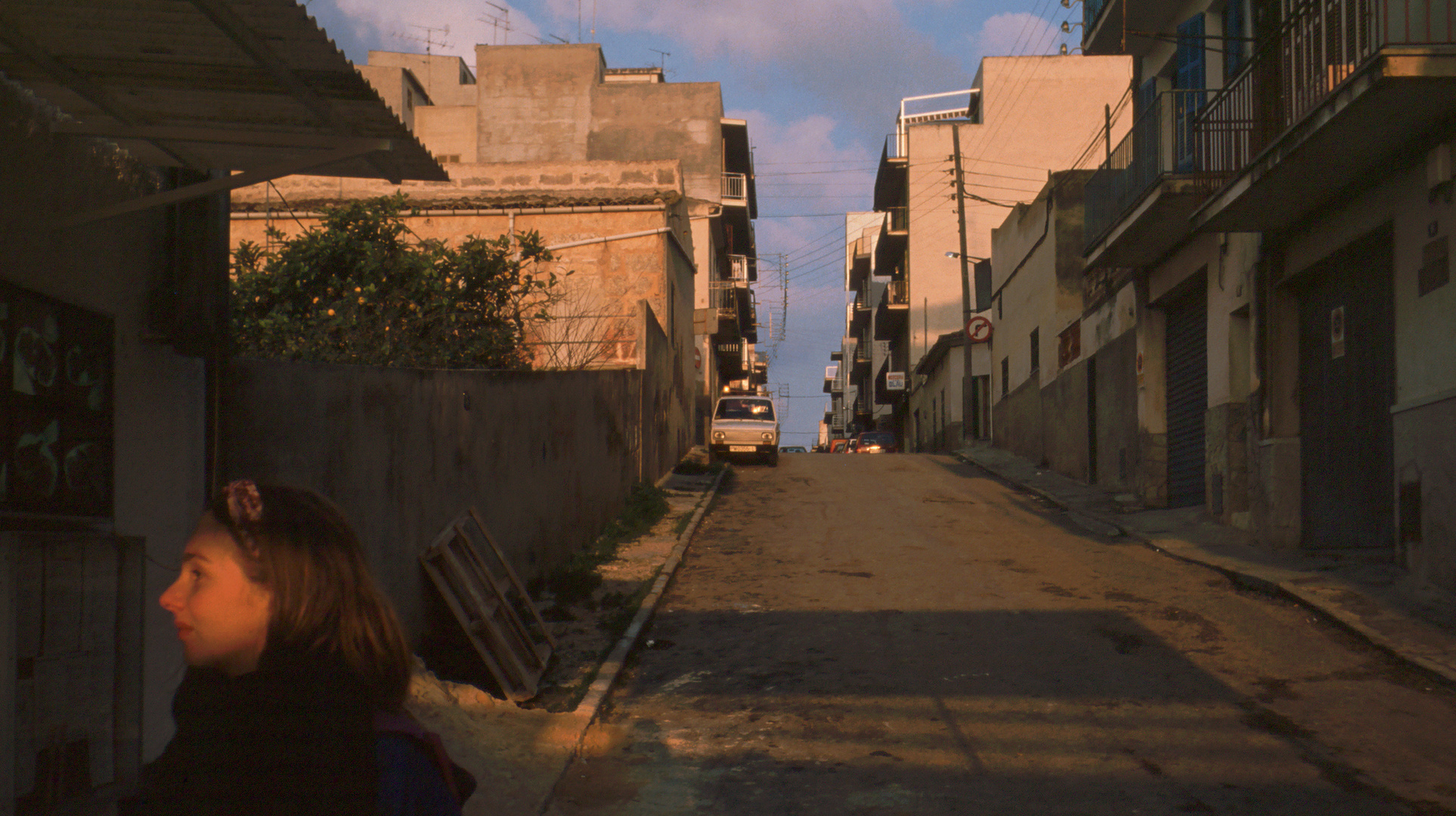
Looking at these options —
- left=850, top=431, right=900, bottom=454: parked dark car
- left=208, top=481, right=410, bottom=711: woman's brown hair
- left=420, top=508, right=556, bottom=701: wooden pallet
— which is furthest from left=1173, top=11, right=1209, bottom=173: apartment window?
left=850, top=431, right=900, bottom=454: parked dark car

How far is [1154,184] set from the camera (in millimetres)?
12992

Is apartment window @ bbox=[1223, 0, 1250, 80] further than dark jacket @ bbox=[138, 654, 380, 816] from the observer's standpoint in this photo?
Yes

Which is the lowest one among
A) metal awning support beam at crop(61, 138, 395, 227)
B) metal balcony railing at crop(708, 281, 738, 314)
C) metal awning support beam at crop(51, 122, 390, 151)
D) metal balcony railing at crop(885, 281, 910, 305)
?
metal awning support beam at crop(61, 138, 395, 227)

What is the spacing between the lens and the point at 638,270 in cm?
2106

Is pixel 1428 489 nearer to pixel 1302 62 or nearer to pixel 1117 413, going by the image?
pixel 1302 62

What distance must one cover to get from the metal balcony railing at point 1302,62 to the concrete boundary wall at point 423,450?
7104 millimetres

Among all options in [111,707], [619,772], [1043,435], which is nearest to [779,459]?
[1043,435]

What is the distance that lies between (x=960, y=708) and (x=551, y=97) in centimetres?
3320

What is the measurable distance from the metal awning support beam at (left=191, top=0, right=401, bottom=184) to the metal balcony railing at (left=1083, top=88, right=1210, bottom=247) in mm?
10601

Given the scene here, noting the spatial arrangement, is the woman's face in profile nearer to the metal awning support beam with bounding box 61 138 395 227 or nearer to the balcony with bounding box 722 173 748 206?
the metal awning support beam with bounding box 61 138 395 227

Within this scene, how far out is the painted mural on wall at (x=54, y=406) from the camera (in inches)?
152

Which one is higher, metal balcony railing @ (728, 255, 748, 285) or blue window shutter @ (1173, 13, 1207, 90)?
metal balcony railing @ (728, 255, 748, 285)

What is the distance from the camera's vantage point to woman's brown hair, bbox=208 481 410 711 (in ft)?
5.57

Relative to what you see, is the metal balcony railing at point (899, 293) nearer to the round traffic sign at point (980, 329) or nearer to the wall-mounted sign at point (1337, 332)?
the round traffic sign at point (980, 329)
